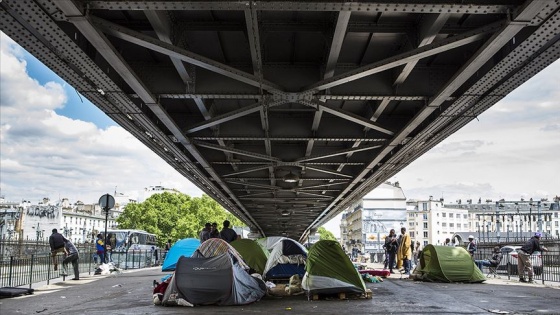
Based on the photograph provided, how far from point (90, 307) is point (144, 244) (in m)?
44.3

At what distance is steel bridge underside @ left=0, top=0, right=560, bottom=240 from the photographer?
8195 mm

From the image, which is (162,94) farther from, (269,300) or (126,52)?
(269,300)

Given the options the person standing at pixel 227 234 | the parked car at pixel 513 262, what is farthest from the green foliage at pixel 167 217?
the person standing at pixel 227 234

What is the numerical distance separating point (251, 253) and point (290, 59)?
8.33 meters

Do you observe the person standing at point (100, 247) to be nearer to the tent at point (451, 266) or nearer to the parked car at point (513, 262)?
the tent at point (451, 266)

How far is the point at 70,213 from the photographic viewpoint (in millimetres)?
154500

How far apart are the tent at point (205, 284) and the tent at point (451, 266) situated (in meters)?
9.20

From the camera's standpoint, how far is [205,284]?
11.3m

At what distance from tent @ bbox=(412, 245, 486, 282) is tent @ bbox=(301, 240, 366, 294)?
6.80m

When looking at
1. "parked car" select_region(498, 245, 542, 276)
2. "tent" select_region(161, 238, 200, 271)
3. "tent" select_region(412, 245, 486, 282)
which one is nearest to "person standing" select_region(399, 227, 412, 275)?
"tent" select_region(412, 245, 486, 282)

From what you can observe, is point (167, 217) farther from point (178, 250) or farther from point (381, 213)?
point (178, 250)

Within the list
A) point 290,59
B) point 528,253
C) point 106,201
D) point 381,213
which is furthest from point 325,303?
point 381,213

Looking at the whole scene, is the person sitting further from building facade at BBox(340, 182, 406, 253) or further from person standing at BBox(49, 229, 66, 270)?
building facade at BBox(340, 182, 406, 253)

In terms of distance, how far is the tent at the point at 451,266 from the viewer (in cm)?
1828
